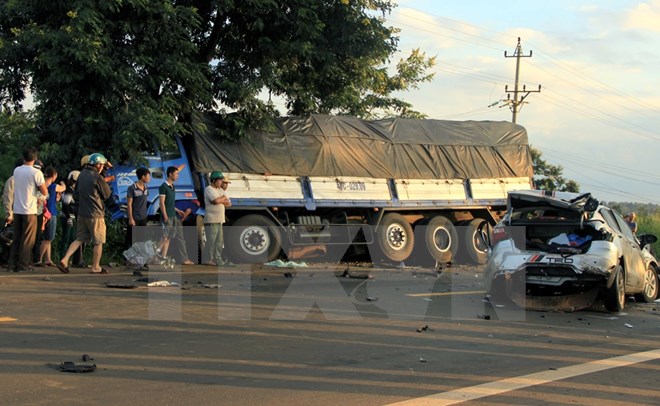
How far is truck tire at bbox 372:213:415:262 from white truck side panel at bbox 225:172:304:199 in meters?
2.32

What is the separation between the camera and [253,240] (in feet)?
51.3

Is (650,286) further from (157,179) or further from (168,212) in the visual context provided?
(157,179)

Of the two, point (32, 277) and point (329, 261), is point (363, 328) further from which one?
point (329, 261)

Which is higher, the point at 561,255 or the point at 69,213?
the point at 69,213

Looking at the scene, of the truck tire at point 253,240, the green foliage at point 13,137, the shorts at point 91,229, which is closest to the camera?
the shorts at point 91,229

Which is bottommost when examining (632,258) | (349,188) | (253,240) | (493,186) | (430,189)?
(632,258)

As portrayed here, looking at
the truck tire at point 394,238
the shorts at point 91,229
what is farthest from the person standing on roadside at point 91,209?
the truck tire at point 394,238

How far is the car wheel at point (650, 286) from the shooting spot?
12.2m

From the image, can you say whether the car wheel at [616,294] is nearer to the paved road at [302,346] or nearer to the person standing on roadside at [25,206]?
the paved road at [302,346]

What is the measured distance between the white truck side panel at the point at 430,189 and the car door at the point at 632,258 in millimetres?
6798

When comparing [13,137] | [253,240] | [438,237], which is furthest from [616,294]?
[13,137]

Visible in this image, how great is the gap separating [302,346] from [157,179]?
8.43 m

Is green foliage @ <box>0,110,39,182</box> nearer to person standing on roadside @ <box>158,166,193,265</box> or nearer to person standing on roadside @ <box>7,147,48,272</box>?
person standing on roadside @ <box>158,166,193,265</box>

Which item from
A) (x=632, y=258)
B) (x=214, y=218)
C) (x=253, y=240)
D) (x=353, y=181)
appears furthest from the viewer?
(x=353, y=181)
